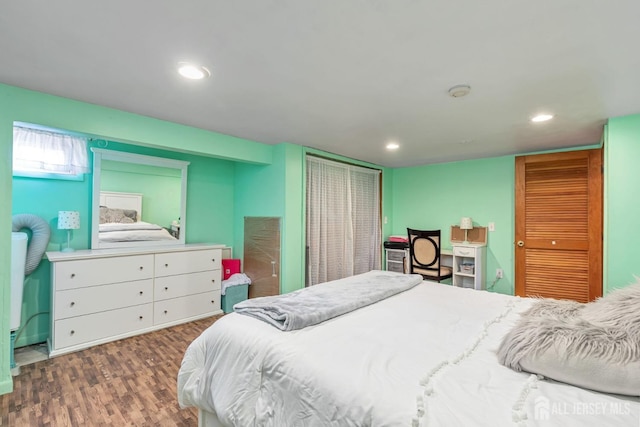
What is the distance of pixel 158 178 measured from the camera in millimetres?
3523

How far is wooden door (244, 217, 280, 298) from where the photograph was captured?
3533 mm

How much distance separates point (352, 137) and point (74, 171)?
9.51 ft

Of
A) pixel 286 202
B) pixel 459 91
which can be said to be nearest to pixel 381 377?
pixel 459 91

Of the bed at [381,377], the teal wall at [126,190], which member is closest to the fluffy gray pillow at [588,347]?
the bed at [381,377]

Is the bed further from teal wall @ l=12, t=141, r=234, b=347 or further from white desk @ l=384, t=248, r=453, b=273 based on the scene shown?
white desk @ l=384, t=248, r=453, b=273

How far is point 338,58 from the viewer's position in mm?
1600

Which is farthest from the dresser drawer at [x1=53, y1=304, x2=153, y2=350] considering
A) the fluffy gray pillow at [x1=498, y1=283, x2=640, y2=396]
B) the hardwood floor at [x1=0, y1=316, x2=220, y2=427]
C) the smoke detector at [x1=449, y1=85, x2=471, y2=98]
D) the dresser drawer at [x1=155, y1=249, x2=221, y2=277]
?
the smoke detector at [x1=449, y1=85, x2=471, y2=98]

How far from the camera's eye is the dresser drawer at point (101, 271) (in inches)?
101

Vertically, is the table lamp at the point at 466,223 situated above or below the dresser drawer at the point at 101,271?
above

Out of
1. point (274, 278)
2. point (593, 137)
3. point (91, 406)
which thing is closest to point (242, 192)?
point (274, 278)

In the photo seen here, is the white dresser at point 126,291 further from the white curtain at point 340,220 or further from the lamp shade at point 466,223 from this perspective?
the lamp shade at point 466,223

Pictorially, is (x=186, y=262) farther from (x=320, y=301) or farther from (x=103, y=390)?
(x=320, y=301)

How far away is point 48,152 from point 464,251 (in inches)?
193

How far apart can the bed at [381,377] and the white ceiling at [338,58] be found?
1.47 meters
